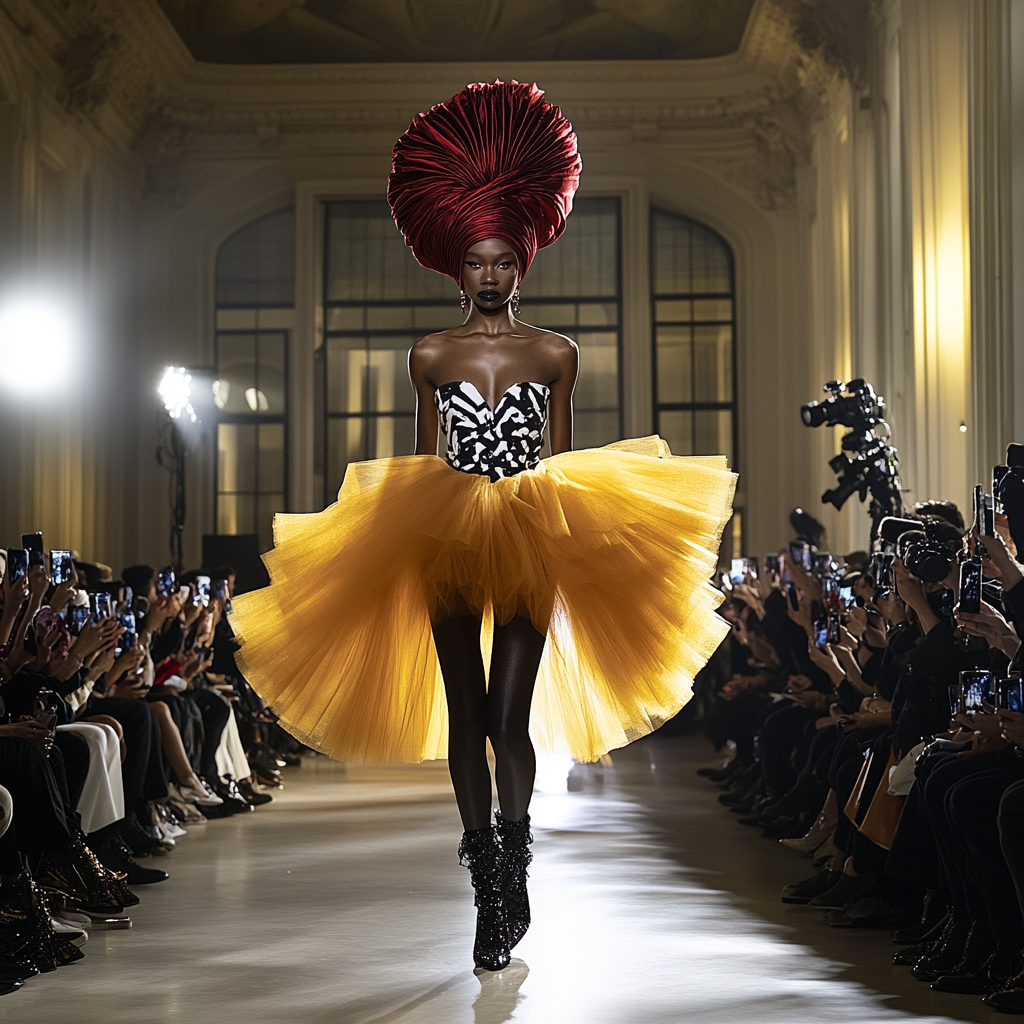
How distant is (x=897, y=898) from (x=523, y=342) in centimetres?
202

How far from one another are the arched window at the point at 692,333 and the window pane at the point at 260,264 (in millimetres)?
4422

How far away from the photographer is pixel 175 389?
15.3m

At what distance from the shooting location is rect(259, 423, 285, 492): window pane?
18.4m

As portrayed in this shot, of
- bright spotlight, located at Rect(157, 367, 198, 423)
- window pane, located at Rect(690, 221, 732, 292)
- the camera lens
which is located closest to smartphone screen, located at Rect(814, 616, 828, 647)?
the camera lens

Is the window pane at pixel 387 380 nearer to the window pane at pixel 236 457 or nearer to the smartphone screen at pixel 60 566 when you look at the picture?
the window pane at pixel 236 457

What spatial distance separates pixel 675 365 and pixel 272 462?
197 inches

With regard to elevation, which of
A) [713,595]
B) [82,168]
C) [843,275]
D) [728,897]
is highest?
[82,168]

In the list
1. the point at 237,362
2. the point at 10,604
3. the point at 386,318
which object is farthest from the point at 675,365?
the point at 10,604

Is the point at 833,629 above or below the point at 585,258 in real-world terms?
below

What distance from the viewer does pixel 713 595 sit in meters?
3.97

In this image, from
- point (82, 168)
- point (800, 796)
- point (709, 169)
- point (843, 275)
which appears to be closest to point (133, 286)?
point (82, 168)

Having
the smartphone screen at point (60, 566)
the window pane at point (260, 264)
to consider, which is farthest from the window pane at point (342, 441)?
the smartphone screen at point (60, 566)

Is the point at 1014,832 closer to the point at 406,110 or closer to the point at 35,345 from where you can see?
the point at 35,345

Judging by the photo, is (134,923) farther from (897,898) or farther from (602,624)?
(897,898)
